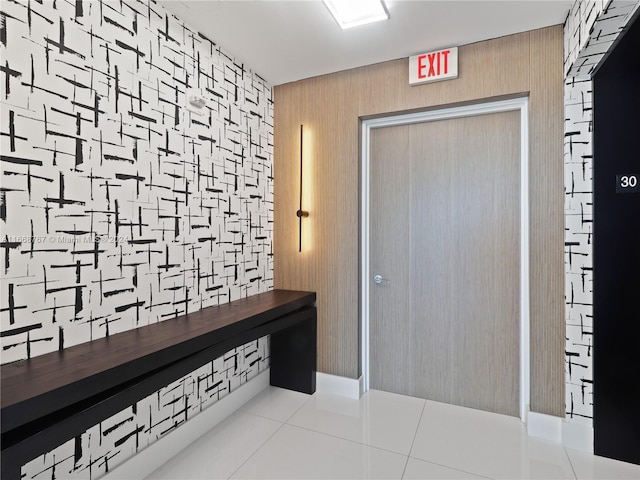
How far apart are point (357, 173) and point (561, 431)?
87.8 inches

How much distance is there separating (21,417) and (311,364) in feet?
6.73

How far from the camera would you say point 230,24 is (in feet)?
7.22

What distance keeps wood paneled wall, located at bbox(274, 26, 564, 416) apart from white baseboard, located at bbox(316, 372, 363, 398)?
5 centimetres

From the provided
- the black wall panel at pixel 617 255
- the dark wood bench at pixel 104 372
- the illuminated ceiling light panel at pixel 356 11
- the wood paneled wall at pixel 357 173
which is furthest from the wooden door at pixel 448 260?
the dark wood bench at pixel 104 372

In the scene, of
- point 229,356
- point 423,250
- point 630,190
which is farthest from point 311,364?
point 630,190

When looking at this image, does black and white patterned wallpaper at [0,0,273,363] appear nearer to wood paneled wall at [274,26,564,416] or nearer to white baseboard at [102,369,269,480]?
wood paneled wall at [274,26,564,416]

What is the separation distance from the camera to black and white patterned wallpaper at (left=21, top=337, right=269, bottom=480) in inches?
60.2

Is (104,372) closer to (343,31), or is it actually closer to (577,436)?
(343,31)

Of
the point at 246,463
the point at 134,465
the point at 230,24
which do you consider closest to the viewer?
the point at 134,465

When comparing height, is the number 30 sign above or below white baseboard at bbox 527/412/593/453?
above

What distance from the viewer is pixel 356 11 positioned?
2062 mm

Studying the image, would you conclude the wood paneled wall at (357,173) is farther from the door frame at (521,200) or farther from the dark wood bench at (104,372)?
the dark wood bench at (104,372)

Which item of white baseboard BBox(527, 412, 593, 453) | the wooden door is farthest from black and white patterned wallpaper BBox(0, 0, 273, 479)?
white baseboard BBox(527, 412, 593, 453)

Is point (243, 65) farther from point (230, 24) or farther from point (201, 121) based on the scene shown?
point (201, 121)
